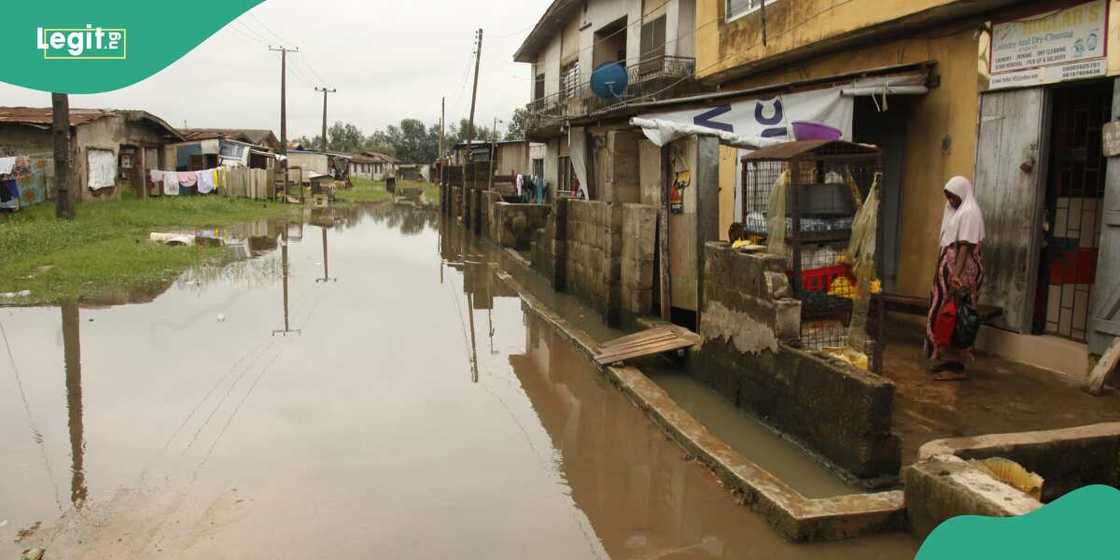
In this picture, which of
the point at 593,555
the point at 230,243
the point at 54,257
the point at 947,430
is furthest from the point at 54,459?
the point at 230,243

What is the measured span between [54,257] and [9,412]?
8.83 metres

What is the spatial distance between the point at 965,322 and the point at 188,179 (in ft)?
100.0

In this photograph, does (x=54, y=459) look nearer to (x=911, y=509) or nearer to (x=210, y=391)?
(x=210, y=391)

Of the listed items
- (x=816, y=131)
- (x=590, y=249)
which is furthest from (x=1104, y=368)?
(x=590, y=249)

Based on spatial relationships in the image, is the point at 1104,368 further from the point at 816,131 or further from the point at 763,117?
the point at 763,117

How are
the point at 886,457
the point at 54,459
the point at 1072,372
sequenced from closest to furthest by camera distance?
the point at 886,457 < the point at 54,459 < the point at 1072,372

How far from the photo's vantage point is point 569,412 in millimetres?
6875

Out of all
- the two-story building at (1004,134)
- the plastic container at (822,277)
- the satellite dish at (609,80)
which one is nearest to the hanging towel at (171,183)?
the satellite dish at (609,80)

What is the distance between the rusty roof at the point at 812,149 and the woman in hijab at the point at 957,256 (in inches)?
30.8

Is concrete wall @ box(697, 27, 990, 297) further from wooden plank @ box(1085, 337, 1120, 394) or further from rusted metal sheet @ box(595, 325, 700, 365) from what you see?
rusted metal sheet @ box(595, 325, 700, 365)

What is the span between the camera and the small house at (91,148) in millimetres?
21188

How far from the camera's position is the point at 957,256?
650 centimetres

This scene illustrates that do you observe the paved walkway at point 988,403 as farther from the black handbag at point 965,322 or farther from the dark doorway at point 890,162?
the dark doorway at point 890,162

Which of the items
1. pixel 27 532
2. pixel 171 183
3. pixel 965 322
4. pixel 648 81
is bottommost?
pixel 27 532
